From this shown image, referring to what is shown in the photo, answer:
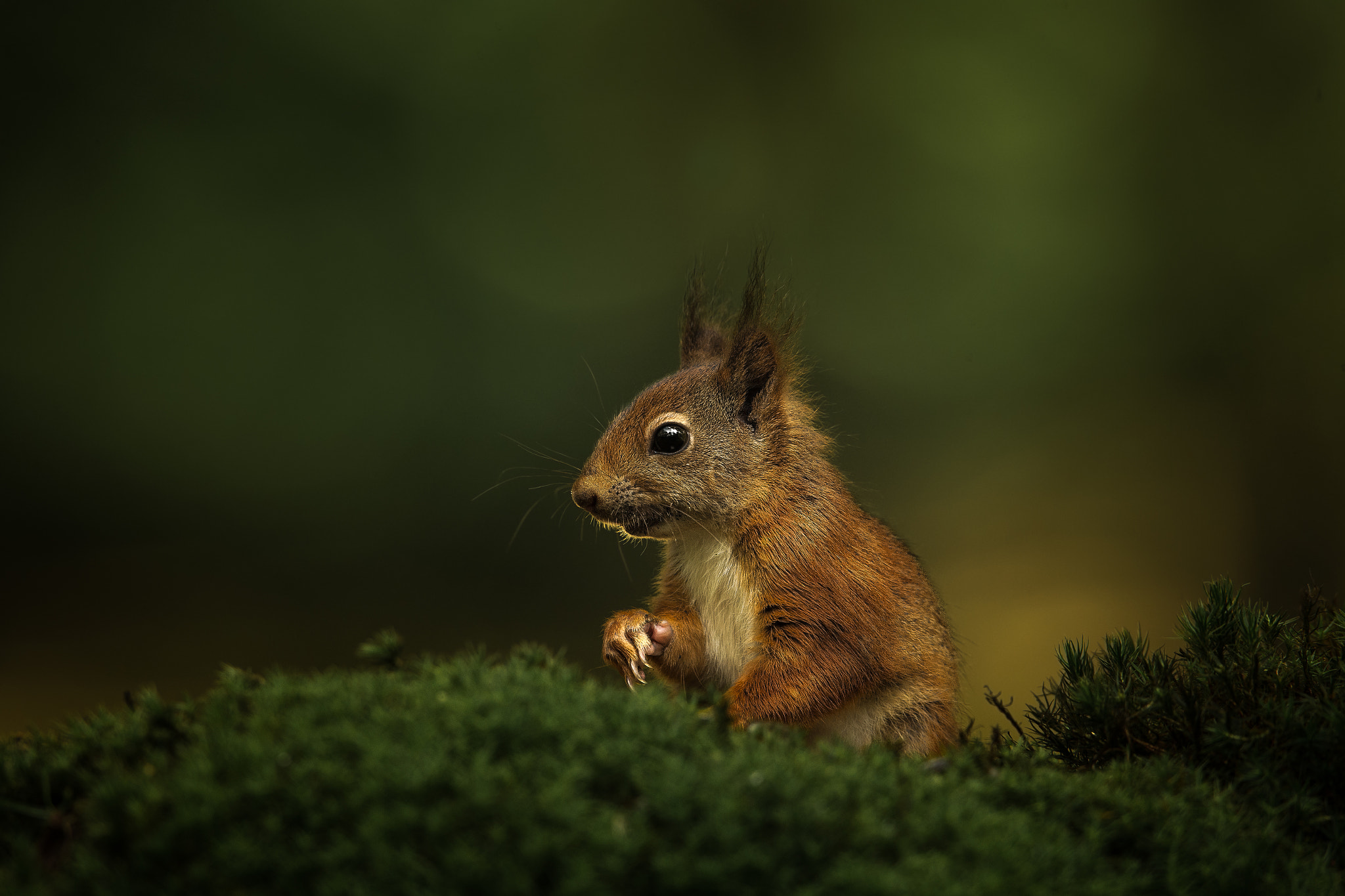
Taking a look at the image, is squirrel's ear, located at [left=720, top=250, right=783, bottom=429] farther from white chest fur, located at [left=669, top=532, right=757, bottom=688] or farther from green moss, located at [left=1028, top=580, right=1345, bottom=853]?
green moss, located at [left=1028, top=580, right=1345, bottom=853]

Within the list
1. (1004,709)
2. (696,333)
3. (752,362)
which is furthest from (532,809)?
(696,333)

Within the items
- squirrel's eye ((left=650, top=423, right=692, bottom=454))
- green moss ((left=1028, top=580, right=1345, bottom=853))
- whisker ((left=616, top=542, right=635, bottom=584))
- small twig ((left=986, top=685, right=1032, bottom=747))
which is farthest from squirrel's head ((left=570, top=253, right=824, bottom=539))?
green moss ((left=1028, top=580, right=1345, bottom=853))

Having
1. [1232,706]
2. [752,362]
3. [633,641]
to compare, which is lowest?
[1232,706]

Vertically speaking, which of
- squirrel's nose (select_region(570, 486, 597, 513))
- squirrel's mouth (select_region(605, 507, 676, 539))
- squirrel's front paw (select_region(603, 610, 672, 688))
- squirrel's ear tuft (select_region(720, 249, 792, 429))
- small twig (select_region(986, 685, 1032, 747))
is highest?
squirrel's ear tuft (select_region(720, 249, 792, 429))

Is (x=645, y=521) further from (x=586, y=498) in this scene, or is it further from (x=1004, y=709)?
(x=1004, y=709)

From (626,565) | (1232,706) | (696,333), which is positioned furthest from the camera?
(696,333)
